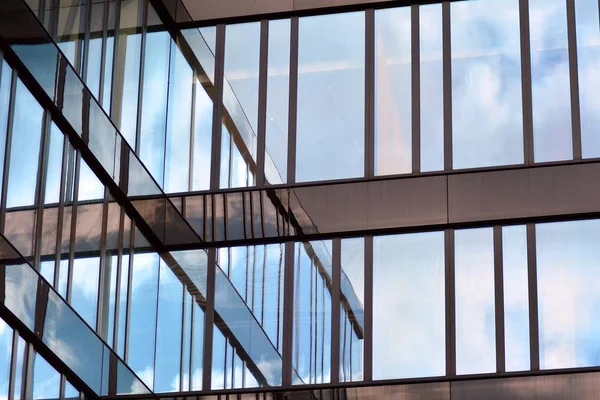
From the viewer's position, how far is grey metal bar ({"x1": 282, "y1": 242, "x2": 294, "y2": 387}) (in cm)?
2231

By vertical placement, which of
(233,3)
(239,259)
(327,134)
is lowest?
(239,259)

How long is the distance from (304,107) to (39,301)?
6.92 metres

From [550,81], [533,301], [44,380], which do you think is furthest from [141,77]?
[533,301]

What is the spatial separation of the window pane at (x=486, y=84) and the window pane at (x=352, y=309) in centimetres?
192

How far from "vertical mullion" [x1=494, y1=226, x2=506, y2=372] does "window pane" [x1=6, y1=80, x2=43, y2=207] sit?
694cm

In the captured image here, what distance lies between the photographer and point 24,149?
18031 mm

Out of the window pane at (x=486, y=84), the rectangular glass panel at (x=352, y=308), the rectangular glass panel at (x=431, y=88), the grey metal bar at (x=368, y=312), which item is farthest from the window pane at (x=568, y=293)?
the rectangular glass panel at (x=352, y=308)

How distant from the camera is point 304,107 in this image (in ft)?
77.6

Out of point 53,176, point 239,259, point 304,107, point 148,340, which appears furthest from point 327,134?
point 53,176

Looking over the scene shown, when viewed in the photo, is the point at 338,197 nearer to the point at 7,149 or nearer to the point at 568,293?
the point at 568,293

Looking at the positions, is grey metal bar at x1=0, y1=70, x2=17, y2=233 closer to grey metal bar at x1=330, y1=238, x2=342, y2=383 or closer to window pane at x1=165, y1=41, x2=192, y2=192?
window pane at x1=165, y1=41, x2=192, y2=192

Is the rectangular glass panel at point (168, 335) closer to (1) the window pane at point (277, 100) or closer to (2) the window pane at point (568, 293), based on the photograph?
(1) the window pane at point (277, 100)

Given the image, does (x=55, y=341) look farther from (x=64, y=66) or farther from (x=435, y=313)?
(x=435, y=313)

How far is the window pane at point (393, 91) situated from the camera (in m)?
23.1
